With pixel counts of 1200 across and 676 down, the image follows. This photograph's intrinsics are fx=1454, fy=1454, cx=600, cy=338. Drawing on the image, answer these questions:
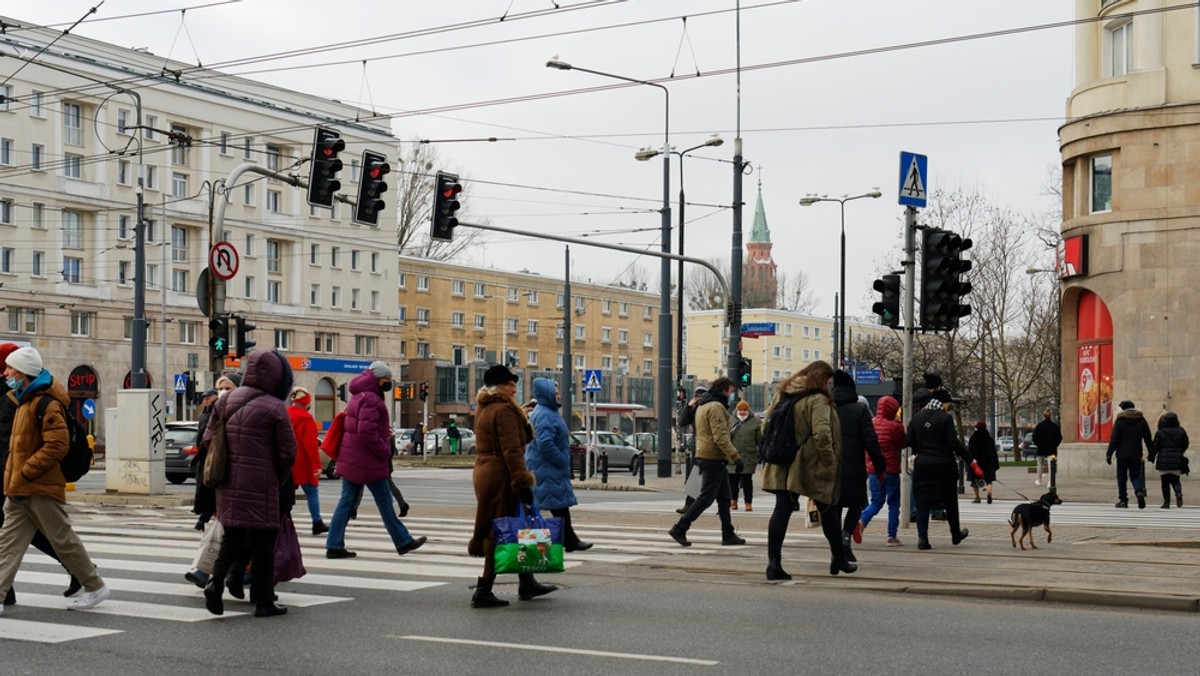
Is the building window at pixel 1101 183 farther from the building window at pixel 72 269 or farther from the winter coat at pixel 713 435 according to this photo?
the building window at pixel 72 269

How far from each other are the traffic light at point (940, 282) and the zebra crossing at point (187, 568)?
364 cm

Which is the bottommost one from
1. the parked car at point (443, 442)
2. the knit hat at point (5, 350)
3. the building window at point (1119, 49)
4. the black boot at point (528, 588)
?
the parked car at point (443, 442)

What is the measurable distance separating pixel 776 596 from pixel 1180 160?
26.3 metres

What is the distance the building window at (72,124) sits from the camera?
212ft

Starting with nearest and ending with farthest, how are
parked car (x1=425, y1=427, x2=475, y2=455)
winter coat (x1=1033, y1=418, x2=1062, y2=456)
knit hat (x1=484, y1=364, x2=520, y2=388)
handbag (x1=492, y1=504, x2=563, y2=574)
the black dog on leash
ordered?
handbag (x1=492, y1=504, x2=563, y2=574)
knit hat (x1=484, y1=364, x2=520, y2=388)
the black dog on leash
winter coat (x1=1033, y1=418, x2=1062, y2=456)
parked car (x1=425, y1=427, x2=475, y2=455)

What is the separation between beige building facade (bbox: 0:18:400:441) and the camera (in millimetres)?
62688

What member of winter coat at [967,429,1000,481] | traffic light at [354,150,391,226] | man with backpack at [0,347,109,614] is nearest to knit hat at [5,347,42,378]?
man with backpack at [0,347,109,614]

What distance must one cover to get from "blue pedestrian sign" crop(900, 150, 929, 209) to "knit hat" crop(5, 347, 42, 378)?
1058 centimetres

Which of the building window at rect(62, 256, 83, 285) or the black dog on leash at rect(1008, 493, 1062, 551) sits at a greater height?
the building window at rect(62, 256, 83, 285)

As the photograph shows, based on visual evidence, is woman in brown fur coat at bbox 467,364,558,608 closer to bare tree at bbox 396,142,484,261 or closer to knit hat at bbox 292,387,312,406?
knit hat at bbox 292,387,312,406

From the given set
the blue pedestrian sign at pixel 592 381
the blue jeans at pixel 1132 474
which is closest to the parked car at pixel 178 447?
the blue pedestrian sign at pixel 592 381

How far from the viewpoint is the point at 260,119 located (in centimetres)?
7312

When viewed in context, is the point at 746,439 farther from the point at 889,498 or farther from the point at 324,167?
the point at 324,167

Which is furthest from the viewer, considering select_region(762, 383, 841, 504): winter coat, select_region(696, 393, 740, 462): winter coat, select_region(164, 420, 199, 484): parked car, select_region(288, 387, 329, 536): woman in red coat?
select_region(164, 420, 199, 484): parked car
